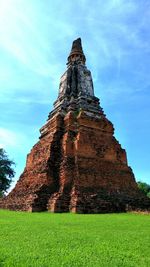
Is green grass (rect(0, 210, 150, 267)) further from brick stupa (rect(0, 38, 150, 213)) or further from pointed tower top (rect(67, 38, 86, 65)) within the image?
pointed tower top (rect(67, 38, 86, 65))

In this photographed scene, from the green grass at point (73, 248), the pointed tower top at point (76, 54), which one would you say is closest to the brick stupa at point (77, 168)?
the pointed tower top at point (76, 54)

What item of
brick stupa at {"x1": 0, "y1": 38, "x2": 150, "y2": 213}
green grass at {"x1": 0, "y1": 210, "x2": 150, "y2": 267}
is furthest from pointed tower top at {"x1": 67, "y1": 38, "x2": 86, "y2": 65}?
green grass at {"x1": 0, "y1": 210, "x2": 150, "y2": 267}

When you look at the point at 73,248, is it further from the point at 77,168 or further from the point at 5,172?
the point at 5,172

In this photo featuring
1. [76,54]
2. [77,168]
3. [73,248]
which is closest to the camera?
[73,248]

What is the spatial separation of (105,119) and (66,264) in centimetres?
1809

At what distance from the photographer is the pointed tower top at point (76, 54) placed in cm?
2727

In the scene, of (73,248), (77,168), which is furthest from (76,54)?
(73,248)

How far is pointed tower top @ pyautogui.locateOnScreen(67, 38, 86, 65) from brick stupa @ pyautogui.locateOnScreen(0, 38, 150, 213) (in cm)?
438

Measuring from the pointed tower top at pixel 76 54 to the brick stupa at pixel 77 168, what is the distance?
14.4 feet

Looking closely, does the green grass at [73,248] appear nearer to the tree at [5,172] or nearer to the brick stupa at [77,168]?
the brick stupa at [77,168]

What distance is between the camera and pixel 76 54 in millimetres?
27562

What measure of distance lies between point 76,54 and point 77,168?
45.0ft

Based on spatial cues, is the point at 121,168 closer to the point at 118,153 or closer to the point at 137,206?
the point at 118,153

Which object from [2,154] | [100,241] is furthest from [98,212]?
[2,154]
